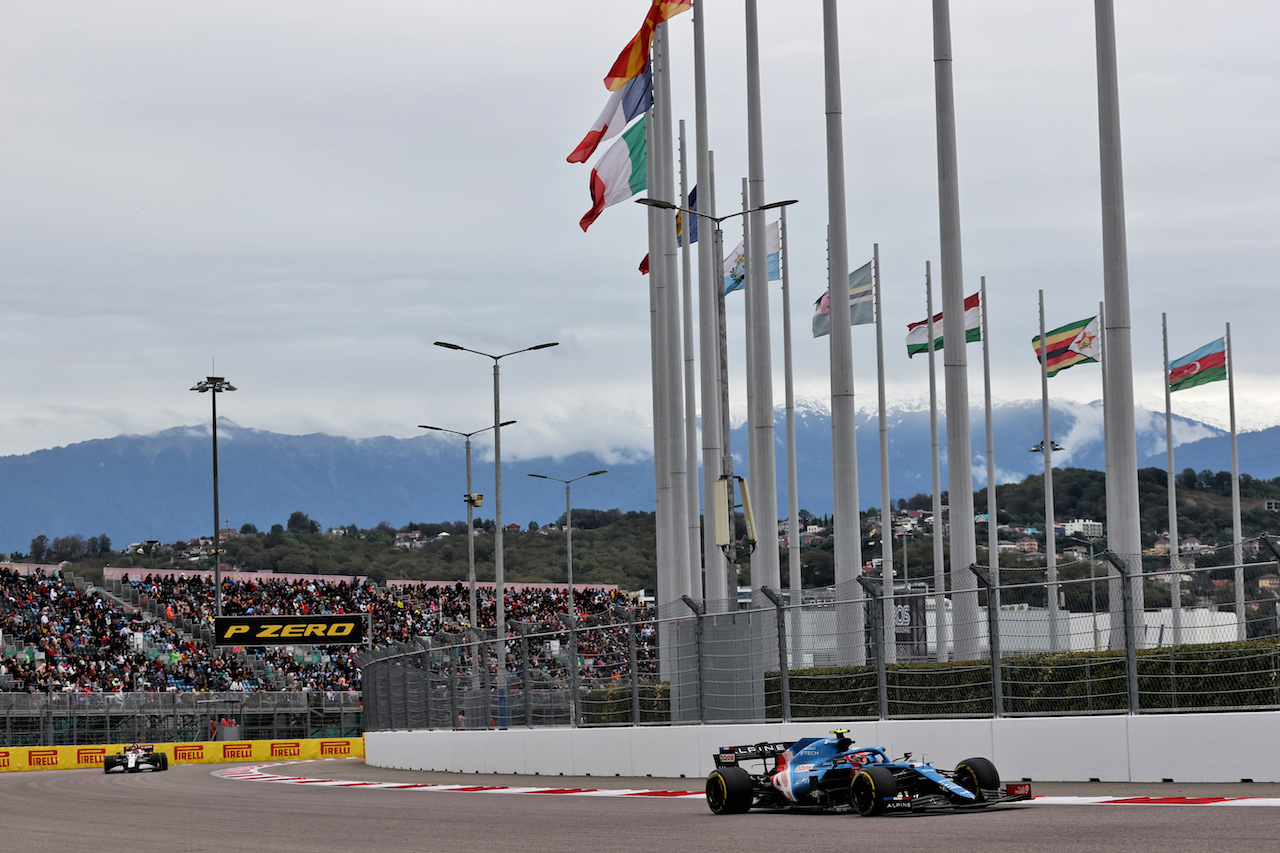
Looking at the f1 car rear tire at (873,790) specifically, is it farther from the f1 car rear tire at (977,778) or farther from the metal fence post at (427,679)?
the metal fence post at (427,679)

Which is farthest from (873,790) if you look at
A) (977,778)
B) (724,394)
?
(724,394)

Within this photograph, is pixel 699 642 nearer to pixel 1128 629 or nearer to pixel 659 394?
pixel 1128 629

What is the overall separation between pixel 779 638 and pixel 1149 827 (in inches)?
346

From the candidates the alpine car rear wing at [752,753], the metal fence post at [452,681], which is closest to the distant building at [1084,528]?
the metal fence post at [452,681]

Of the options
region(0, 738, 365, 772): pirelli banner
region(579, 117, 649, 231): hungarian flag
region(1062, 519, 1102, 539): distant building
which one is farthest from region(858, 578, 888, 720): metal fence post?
region(1062, 519, 1102, 539): distant building

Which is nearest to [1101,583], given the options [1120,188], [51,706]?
[1120,188]

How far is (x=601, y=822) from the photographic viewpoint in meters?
14.8

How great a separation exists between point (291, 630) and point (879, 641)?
47.8 meters

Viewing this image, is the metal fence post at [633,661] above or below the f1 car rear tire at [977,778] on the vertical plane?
above

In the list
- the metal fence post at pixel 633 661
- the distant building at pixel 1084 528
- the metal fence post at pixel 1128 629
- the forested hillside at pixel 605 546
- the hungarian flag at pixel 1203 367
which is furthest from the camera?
A: the distant building at pixel 1084 528

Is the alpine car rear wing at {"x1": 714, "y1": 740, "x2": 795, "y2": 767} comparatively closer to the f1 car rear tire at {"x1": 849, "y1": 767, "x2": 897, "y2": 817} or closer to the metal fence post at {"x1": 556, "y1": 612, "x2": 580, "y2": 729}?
the f1 car rear tire at {"x1": 849, "y1": 767, "x2": 897, "y2": 817}

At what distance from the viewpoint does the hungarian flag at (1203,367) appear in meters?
46.4

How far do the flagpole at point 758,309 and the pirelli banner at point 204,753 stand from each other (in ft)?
74.1

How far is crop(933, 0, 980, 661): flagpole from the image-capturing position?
21.5 meters
